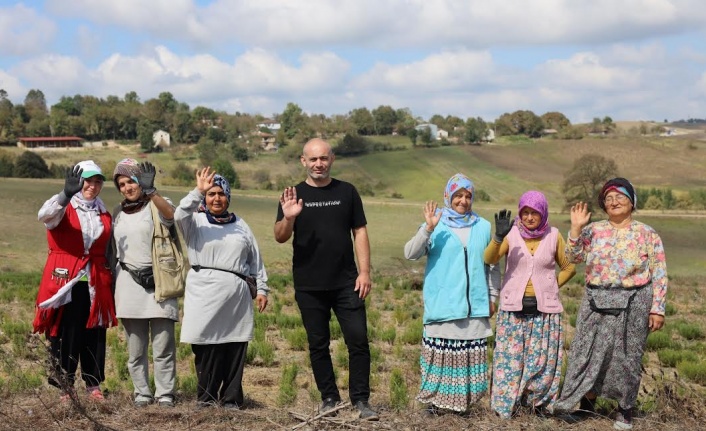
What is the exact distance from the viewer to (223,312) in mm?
5336

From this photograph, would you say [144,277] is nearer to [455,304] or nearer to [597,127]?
[455,304]

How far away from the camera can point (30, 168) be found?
51.9 metres

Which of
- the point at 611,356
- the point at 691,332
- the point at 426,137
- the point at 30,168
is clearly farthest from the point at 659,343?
the point at 426,137

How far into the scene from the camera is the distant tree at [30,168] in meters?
51.2

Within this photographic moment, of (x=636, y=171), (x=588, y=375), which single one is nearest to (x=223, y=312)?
(x=588, y=375)

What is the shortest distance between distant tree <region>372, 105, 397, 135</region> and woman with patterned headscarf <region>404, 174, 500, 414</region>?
87.7 m

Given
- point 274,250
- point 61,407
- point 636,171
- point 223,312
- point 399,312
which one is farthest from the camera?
point 636,171

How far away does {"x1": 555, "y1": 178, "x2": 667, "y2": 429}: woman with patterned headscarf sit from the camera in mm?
5109

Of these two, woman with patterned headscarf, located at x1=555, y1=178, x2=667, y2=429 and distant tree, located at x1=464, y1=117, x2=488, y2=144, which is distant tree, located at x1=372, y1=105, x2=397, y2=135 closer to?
distant tree, located at x1=464, y1=117, x2=488, y2=144

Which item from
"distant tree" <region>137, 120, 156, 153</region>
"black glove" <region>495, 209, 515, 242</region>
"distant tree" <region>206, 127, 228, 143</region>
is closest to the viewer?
"black glove" <region>495, 209, 515, 242</region>

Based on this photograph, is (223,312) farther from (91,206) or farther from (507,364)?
(507,364)

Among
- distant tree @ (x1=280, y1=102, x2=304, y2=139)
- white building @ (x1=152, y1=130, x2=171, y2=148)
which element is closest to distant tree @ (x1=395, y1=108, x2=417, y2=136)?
distant tree @ (x1=280, y1=102, x2=304, y2=139)

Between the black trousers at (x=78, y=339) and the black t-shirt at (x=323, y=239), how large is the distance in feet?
5.33

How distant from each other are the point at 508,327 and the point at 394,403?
1235 mm
